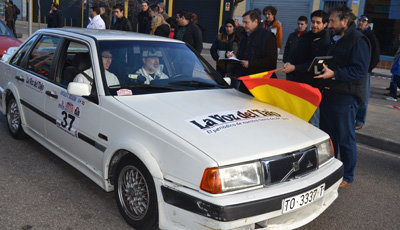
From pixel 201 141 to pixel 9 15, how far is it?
16448mm

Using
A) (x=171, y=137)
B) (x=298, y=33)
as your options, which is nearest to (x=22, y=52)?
(x=171, y=137)

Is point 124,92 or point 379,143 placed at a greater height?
point 124,92

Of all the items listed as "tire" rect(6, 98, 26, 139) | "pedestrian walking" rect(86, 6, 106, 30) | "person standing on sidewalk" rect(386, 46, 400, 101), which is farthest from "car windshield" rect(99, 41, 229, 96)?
"person standing on sidewalk" rect(386, 46, 400, 101)

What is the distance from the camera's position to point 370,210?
3.83 meters

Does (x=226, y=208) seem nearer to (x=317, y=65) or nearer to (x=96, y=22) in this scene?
(x=317, y=65)

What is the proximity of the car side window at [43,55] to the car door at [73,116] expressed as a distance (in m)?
0.21

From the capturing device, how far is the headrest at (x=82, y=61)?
12.6 ft

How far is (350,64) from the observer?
3959 millimetres

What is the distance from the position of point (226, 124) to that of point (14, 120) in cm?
329

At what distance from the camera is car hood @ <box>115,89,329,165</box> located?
9.02 ft

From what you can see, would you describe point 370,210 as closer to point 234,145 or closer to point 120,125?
point 234,145

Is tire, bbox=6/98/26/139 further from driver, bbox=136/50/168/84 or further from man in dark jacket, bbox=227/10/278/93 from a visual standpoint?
man in dark jacket, bbox=227/10/278/93

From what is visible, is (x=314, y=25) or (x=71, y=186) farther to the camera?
(x=314, y=25)

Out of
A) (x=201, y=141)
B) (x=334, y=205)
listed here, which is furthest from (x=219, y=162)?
(x=334, y=205)
